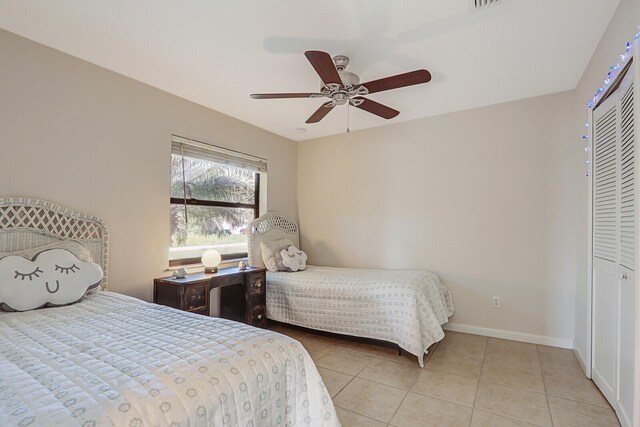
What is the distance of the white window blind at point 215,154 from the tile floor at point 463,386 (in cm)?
219

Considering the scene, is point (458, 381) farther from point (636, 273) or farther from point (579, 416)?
point (636, 273)

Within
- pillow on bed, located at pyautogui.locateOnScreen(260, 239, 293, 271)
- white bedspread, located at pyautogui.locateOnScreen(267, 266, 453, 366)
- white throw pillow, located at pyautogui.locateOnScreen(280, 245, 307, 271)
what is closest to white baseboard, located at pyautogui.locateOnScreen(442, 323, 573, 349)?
white bedspread, located at pyautogui.locateOnScreen(267, 266, 453, 366)

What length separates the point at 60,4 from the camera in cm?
185

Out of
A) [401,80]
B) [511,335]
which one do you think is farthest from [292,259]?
[511,335]

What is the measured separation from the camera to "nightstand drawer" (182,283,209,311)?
8.61 ft

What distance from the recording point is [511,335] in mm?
3275

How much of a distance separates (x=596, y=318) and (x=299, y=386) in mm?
2303

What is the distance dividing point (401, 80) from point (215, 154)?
85.3 inches

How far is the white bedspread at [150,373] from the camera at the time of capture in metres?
0.90

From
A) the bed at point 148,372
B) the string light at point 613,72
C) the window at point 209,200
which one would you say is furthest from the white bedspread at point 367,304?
the string light at point 613,72

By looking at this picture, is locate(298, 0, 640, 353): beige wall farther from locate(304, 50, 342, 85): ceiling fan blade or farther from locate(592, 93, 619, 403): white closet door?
locate(304, 50, 342, 85): ceiling fan blade

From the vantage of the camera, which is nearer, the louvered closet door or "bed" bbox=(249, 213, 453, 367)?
the louvered closet door

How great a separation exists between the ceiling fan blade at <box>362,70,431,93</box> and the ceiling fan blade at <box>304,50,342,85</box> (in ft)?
0.85

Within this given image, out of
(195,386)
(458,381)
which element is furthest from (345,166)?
(195,386)
